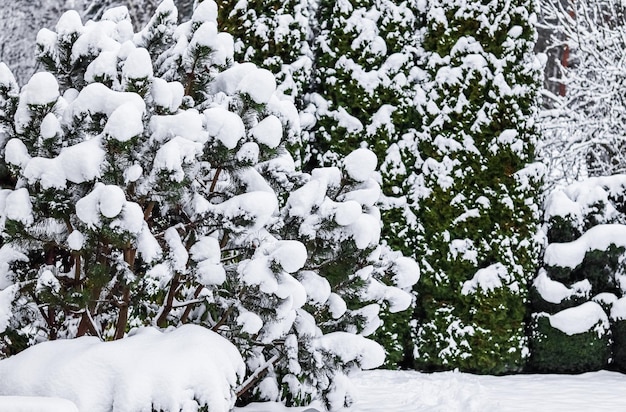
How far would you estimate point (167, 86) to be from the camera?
2980mm

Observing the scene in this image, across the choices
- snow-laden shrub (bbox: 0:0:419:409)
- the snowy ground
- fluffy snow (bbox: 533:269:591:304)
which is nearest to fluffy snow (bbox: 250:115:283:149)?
snow-laden shrub (bbox: 0:0:419:409)

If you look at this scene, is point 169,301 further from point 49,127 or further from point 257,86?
point 257,86

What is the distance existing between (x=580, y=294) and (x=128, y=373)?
4488 millimetres

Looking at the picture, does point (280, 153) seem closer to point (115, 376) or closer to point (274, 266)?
point (274, 266)

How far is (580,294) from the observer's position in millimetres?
5906

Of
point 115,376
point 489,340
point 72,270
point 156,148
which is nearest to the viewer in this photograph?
point 115,376

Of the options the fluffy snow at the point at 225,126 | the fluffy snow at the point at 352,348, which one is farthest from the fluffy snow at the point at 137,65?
the fluffy snow at the point at 352,348

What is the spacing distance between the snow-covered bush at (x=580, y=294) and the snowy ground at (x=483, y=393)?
8.0 inches

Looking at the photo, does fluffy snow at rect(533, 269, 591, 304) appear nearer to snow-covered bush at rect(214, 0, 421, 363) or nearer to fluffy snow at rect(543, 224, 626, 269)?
fluffy snow at rect(543, 224, 626, 269)

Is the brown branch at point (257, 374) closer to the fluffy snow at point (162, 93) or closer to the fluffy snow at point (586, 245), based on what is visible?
the fluffy snow at point (162, 93)

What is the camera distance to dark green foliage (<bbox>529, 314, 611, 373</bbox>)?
19.1 feet

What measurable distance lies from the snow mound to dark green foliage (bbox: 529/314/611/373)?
3.81 meters

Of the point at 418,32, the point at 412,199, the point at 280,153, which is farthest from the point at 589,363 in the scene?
the point at 280,153

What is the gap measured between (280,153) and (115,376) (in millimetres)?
1365
